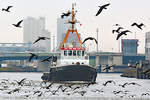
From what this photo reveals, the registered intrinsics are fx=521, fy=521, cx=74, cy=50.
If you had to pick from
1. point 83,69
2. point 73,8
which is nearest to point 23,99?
point 83,69

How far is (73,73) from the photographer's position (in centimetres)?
13075

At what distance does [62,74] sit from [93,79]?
30.9 ft

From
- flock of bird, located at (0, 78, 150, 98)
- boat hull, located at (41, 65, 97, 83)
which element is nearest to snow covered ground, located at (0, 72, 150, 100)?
flock of bird, located at (0, 78, 150, 98)

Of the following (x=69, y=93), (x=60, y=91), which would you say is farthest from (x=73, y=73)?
(x=69, y=93)

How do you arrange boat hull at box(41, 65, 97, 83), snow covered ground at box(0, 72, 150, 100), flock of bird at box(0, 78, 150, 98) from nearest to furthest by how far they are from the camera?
snow covered ground at box(0, 72, 150, 100) → flock of bird at box(0, 78, 150, 98) → boat hull at box(41, 65, 97, 83)

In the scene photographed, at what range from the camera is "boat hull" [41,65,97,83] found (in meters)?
129

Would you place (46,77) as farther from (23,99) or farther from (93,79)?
(23,99)

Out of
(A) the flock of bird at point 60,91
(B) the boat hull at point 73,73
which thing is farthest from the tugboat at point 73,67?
(A) the flock of bird at point 60,91

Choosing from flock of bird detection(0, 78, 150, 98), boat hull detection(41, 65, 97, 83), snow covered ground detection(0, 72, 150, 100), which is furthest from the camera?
boat hull detection(41, 65, 97, 83)

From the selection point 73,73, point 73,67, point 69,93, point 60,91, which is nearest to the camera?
point 69,93

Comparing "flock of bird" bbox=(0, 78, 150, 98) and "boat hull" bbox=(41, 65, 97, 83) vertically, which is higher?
"boat hull" bbox=(41, 65, 97, 83)

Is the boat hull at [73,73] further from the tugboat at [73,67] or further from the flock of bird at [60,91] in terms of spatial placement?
the flock of bird at [60,91]

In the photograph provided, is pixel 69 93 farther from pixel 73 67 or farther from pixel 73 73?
pixel 73 73

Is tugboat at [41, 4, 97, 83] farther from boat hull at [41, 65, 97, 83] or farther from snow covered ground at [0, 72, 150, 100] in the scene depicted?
snow covered ground at [0, 72, 150, 100]
